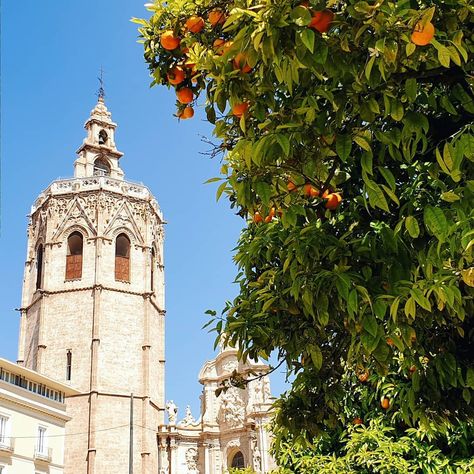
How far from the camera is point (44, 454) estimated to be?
3166 centimetres

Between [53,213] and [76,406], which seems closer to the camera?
[76,406]

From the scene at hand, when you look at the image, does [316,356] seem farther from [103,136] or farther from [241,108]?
[103,136]

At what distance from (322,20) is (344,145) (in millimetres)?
738

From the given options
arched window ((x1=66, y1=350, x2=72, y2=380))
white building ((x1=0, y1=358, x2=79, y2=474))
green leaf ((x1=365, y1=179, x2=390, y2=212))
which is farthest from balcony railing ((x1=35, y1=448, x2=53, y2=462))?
green leaf ((x1=365, y1=179, x2=390, y2=212))

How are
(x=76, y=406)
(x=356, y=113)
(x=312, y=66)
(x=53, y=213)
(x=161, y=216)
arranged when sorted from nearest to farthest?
(x=312, y=66)
(x=356, y=113)
(x=76, y=406)
(x=53, y=213)
(x=161, y=216)

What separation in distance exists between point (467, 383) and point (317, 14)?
2818 mm

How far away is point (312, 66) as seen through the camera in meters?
3.89

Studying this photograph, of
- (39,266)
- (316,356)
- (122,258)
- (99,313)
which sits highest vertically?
(39,266)

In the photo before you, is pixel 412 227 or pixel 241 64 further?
pixel 241 64

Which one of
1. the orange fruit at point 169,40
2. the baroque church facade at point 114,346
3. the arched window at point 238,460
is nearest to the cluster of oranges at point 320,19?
→ the orange fruit at point 169,40

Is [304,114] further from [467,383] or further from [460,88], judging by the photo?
[467,383]

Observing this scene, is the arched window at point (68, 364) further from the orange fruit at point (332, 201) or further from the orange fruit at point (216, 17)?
the orange fruit at point (216, 17)

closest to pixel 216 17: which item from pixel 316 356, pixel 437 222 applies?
pixel 437 222

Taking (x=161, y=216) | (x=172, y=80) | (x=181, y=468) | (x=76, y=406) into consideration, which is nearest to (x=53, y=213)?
(x=161, y=216)
